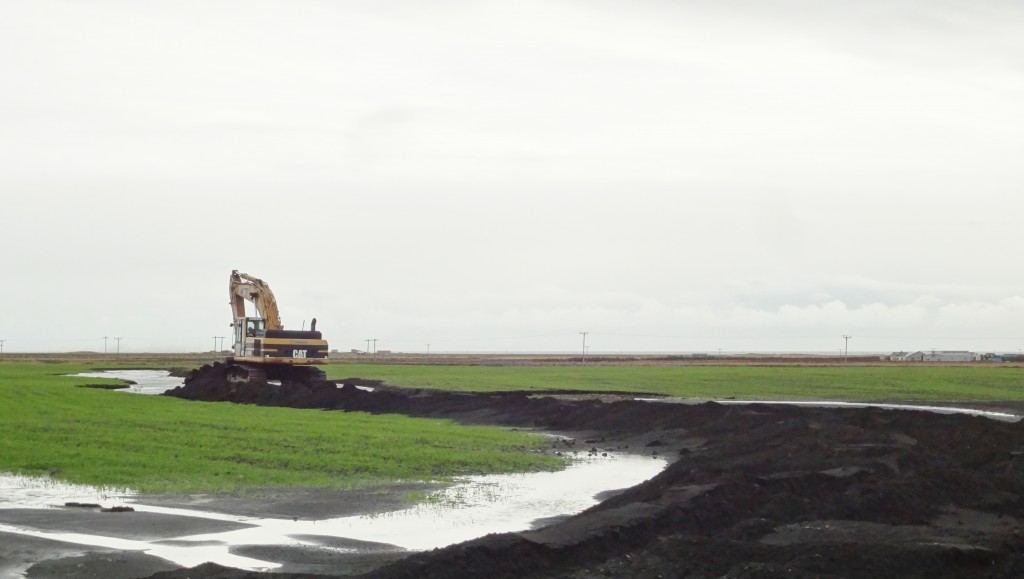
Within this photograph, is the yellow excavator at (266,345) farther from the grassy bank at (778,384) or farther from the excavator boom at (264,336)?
the grassy bank at (778,384)

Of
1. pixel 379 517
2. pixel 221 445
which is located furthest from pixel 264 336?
pixel 379 517

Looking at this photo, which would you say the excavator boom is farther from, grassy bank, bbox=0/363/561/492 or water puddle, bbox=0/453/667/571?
water puddle, bbox=0/453/667/571

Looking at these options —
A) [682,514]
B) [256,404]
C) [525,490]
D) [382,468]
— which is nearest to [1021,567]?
[682,514]

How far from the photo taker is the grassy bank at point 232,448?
903 inches

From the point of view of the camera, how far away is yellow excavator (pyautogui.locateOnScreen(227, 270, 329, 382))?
56125 mm

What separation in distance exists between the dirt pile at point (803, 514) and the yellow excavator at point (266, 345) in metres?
26.4

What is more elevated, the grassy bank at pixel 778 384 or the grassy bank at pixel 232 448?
the grassy bank at pixel 778 384

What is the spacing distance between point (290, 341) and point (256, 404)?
19.3 ft

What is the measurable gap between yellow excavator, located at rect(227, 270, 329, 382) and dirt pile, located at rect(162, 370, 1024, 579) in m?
26.4

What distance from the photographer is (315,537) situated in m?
16.4

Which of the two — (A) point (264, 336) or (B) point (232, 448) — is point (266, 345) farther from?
(B) point (232, 448)

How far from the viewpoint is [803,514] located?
17.5m

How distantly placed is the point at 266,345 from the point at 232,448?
29.0m

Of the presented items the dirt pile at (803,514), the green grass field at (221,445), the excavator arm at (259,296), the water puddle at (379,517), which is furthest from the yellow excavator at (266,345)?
the water puddle at (379,517)
